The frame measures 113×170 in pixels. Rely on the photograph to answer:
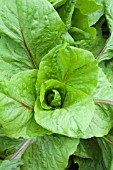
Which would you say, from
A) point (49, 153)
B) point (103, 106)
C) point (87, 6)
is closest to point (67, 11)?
point (87, 6)

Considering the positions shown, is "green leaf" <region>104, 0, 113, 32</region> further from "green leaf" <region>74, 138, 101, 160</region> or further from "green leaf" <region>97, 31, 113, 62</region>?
"green leaf" <region>74, 138, 101, 160</region>

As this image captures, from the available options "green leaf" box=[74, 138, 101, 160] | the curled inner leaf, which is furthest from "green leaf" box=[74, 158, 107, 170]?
the curled inner leaf

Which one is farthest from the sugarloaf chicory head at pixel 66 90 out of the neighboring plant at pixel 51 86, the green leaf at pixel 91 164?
the green leaf at pixel 91 164

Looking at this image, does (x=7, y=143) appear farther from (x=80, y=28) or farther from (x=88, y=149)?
(x=80, y=28)

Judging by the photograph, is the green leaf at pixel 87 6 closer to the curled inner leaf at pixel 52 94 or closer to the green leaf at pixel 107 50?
the green leaf at pixel 107 50

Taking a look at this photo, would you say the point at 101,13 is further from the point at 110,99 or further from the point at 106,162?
the point at 106,162
